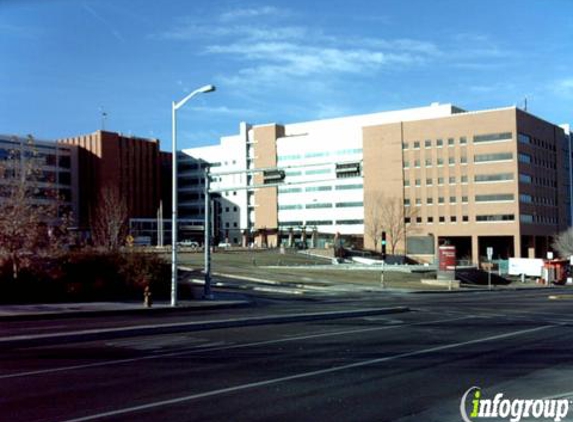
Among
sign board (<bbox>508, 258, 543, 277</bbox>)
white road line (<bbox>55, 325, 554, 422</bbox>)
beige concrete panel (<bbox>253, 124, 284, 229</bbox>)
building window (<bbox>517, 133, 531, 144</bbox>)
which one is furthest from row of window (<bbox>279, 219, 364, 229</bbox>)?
white road line (<bbox>55, 325, 554, 422</bbox>)

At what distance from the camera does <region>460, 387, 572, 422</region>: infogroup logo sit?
307 inches

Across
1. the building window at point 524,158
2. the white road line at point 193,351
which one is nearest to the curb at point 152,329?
the white road line at point 193,351

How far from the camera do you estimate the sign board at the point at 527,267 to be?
74875 millimetres

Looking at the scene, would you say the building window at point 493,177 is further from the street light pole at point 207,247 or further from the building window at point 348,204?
the street light pole at point 207,247

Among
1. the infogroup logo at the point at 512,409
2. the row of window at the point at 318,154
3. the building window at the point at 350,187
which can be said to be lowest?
the infogroup logo at the point at 512,409

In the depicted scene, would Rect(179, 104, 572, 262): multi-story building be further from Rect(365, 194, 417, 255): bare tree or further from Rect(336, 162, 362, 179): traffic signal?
Rect(336, 162, 362, 179): traffic signal

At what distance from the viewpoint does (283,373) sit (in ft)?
36.5

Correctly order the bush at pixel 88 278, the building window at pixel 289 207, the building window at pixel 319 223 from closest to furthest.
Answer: the bush at pixel 88 278 < the building window at pixel 319 223 < the building window at pixel 289 207

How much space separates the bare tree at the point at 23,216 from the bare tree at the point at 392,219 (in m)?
87.5

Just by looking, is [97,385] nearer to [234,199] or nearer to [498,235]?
[498,235]

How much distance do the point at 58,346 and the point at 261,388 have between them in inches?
280

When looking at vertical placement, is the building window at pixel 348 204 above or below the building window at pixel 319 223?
above

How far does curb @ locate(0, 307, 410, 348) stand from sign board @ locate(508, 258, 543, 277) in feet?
186

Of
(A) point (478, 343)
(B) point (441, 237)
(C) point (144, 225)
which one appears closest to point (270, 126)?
(C) point (144, 225)
